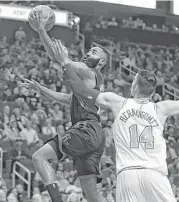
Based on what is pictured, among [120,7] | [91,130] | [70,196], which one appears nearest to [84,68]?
[91,130]

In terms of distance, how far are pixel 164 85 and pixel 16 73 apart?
6024 mm

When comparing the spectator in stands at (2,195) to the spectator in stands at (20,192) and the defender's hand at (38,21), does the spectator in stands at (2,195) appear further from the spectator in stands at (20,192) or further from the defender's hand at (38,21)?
the defender's hand at (38,21)

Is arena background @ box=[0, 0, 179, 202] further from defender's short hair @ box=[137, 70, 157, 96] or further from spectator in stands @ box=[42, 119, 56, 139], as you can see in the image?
defender's short hair @ box=[137, 70, 157, 96]

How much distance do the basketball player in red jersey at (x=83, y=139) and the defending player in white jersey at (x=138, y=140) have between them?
111 centimetres

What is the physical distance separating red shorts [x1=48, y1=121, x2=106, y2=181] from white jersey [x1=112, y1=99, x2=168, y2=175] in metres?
1.12

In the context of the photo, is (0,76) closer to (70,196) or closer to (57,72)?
(57,72)

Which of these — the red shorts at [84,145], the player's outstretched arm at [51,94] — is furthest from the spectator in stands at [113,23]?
the red shorts at [84,145]

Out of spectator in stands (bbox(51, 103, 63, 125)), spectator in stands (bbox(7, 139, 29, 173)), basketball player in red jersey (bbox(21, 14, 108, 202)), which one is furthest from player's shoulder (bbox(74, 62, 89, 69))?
spectator in stands (bbox(51, 103, 63, 125))

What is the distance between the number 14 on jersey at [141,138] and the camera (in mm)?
5344

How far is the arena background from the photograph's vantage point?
12.8 meters

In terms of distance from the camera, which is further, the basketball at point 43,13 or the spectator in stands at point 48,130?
the spectator in stands at point 48,130

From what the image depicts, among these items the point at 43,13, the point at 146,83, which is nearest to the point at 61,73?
the point at 43,13

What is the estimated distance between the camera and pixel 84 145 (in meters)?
6.48

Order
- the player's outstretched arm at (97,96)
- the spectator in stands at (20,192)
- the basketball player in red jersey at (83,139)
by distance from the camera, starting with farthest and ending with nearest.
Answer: the spectator in stands at (20,192) → the basketball player in red jersey at (83,139) → the player's outstretched arm at (97,96)
